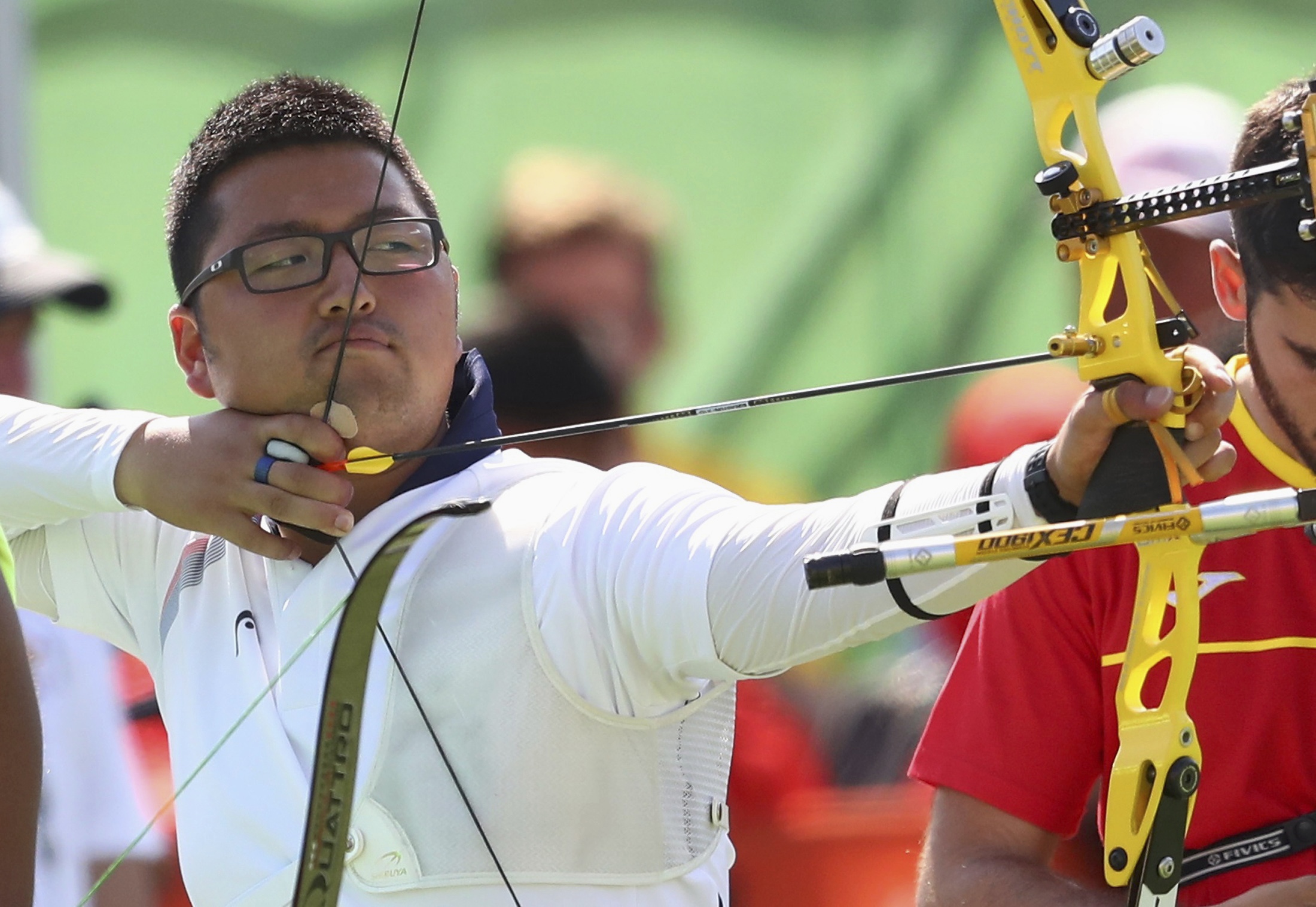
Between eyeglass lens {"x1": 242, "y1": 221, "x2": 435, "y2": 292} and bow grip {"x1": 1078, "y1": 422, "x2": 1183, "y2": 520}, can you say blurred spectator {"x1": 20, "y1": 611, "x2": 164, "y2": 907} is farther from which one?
bow grip {"x1": 1078, "y1": 422, "x2": 1183, "y2": 520}

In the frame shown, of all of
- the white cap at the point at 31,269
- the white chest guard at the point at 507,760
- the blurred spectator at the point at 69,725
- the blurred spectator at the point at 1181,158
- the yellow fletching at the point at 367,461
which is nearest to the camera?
the white chest guard at the point at 507,760

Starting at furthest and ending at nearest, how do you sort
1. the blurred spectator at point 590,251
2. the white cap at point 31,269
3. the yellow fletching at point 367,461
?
the white cap at point 31,269, the blurred spectator at point 590,251, the yellow fletching at point 367,461

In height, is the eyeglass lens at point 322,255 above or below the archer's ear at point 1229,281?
above

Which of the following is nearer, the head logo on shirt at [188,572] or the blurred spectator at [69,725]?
the blurred spectator at [69,725]

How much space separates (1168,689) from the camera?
70.4 inches

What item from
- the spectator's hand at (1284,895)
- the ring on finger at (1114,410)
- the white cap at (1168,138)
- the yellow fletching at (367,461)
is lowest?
the spectator's hand at (1284,895)

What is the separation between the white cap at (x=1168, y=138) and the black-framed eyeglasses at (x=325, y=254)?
991 mm

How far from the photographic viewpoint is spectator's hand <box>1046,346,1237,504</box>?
161 cm

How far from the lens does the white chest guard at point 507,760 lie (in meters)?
1.93

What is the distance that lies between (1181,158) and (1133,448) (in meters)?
1.30

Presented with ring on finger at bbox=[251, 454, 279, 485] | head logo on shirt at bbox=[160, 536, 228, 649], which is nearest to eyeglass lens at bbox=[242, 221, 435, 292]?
ring on finger at bbox=[251, 454, 279, 485]

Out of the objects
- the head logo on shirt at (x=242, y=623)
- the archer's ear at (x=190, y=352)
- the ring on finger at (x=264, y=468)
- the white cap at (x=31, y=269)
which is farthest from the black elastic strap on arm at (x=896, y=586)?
the white cap at (x=31, y=269)

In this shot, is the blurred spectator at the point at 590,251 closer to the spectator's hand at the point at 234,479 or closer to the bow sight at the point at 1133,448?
the spectator's hand at the point at 234,479

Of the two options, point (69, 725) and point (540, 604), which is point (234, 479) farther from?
point (69, 725)
